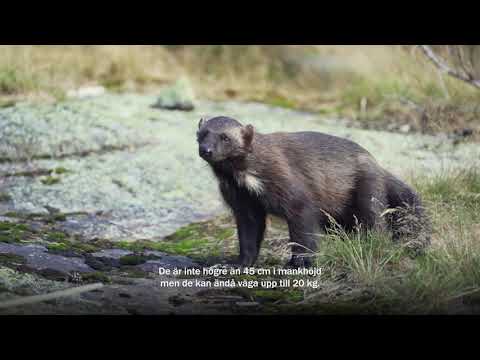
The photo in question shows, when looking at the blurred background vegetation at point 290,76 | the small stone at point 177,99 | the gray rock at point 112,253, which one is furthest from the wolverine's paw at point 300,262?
the small stone at point 177,99

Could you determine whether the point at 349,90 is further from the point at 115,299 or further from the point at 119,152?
the point at 115,299

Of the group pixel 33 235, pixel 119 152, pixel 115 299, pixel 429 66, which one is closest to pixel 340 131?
pixel 429 66

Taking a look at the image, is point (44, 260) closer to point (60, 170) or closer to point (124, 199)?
point (124, 199)

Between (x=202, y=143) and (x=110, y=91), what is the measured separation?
616 centimetres

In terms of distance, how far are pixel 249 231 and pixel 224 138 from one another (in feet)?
2.91

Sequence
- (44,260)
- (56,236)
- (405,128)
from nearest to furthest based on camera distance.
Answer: (44,260)
(56,236)
(405,128)

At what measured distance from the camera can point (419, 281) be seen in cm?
524

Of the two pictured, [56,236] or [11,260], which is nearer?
[11,260]

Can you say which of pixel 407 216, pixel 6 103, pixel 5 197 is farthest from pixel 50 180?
pixel 407 216

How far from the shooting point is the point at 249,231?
6539mm

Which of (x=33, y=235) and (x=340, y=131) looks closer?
(x=33, y=235)

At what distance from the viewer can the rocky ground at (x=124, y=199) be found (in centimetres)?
546

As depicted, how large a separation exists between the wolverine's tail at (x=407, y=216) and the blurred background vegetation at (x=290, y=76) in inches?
86.7

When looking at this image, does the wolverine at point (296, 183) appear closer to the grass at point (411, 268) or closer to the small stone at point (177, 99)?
the grass at point (411, 268)
